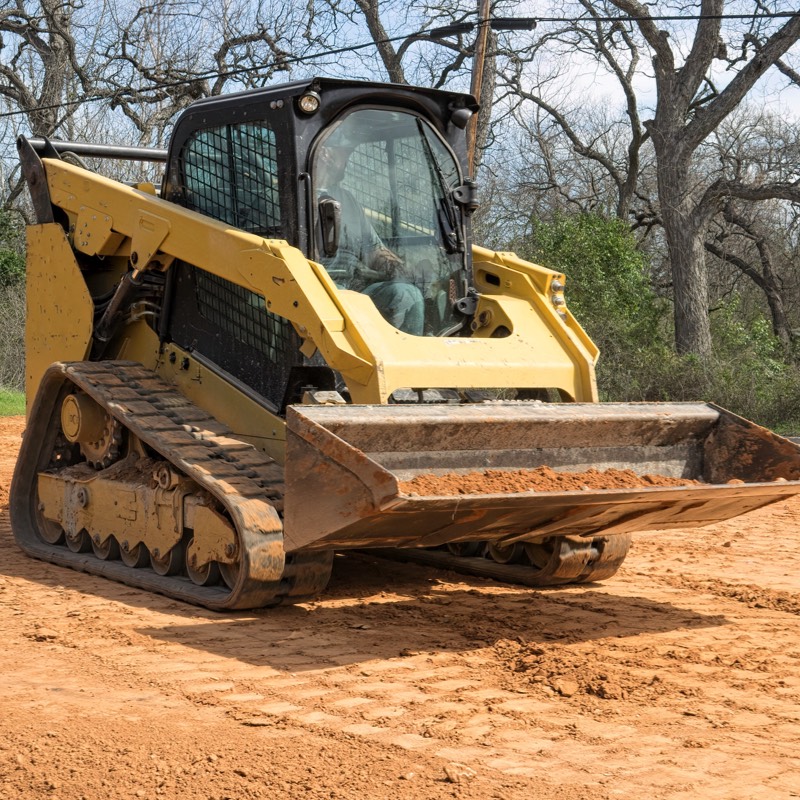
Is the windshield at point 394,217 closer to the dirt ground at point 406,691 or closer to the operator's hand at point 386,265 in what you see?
the operator's hand at point 386,265

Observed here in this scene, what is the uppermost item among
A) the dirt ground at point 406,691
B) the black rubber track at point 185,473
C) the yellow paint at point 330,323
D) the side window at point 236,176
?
the side window at point 236,176

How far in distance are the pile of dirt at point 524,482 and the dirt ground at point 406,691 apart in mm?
767

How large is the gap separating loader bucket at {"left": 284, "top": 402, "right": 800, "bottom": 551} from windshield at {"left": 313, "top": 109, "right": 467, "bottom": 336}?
1.31 meters

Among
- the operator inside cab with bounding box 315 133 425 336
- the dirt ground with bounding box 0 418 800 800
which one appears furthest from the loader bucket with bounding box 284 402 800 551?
the operator inside cab with bounding box 315 133 425 336

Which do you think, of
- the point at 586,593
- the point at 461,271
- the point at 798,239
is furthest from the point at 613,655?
the point at 798,239

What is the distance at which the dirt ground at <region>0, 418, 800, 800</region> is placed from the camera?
3.79 m

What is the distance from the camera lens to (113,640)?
5.61 m

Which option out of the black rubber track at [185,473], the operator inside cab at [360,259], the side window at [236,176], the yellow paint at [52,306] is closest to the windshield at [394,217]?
the operator inside cab at [360,259]

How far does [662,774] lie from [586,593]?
127 inches

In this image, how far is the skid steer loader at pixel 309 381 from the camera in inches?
222

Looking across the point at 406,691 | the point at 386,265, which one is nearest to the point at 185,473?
the point at 386,265

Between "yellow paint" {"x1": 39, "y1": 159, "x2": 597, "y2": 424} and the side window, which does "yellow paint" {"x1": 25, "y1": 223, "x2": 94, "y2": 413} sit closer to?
"yellow paint" {"x1": 39, "y1": 159, "x2": 597, "y2": 424}

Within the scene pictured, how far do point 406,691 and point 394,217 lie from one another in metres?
3.24

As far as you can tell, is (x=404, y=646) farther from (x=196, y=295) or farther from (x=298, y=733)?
(x=196, y=295)
